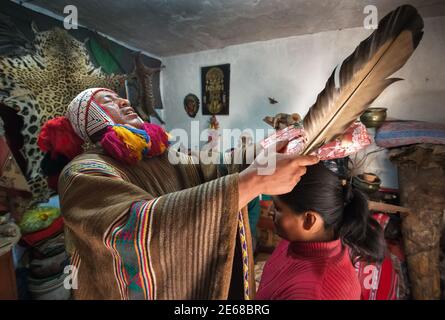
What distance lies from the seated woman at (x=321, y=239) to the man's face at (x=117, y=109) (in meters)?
0.84

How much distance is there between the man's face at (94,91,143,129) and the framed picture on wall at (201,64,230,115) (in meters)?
2.21

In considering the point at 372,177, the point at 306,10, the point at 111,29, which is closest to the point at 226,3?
the point at 306,10

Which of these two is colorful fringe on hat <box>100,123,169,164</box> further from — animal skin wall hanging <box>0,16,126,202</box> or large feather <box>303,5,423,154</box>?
animal skin wall hanging <box>0,16,126,202</box>

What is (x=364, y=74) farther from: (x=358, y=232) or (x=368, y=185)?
(x=368, y=185)

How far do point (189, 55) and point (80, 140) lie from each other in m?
2.76

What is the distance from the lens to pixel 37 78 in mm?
1839

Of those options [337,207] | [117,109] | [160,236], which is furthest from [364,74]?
[117,109]

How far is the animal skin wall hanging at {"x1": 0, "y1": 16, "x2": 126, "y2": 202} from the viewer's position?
1691mm

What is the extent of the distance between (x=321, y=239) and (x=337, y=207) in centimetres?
16

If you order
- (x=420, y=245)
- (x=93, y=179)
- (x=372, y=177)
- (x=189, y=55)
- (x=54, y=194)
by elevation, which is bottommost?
(x=420, y=245)

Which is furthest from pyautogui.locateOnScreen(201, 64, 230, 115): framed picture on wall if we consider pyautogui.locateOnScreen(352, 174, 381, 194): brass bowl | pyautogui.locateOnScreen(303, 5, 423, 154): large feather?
pyautogui.locateOnScreen(303, 5, 423, 154): large feather

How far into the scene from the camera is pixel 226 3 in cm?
190

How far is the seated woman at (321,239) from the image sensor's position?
2.82 ft

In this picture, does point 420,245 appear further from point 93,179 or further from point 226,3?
point 226,3
